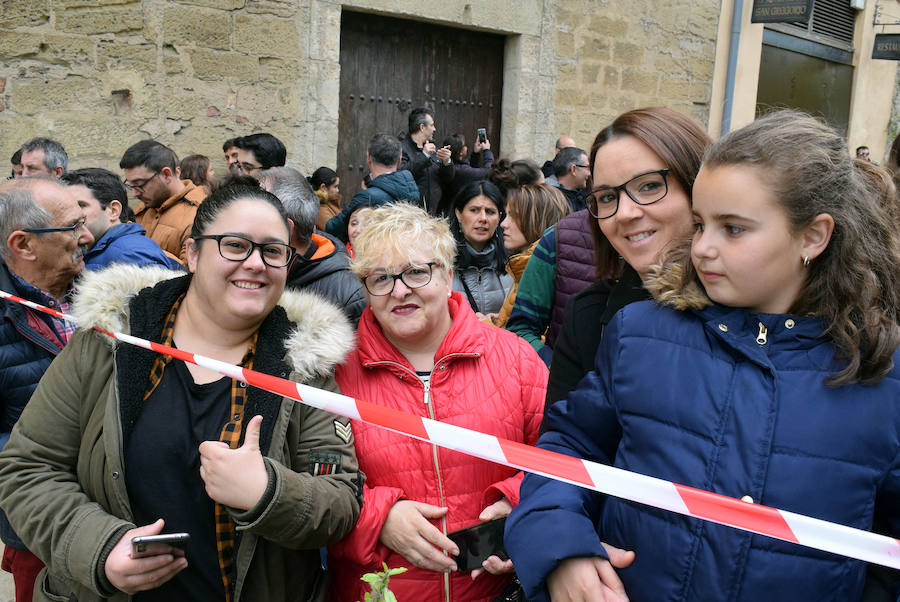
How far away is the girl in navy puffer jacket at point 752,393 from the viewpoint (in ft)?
4.39

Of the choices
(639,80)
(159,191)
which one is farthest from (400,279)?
(639,80)

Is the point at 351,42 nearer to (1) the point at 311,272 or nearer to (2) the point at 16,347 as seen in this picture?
(1) the point at 311,272

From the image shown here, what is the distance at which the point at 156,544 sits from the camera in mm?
1807

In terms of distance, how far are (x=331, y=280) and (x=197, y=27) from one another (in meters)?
4.04

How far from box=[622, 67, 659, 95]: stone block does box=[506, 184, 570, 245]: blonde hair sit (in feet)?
18.5

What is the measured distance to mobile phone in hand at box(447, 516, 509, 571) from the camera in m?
2.08

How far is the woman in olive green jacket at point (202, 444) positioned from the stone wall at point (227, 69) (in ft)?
14.6

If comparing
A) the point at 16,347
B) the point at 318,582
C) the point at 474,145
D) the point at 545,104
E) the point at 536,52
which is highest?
the point at 536,52

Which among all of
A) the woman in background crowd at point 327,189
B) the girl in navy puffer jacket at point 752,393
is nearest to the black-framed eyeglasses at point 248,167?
the woman in background crowd at point 327,189

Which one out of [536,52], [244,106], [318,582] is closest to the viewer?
[318,582]

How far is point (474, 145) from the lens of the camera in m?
8.67

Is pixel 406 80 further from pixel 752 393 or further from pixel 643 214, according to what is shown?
pixel 752 393

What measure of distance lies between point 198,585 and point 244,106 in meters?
5.50

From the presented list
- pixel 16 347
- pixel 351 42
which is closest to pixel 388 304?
pixel 16 347
